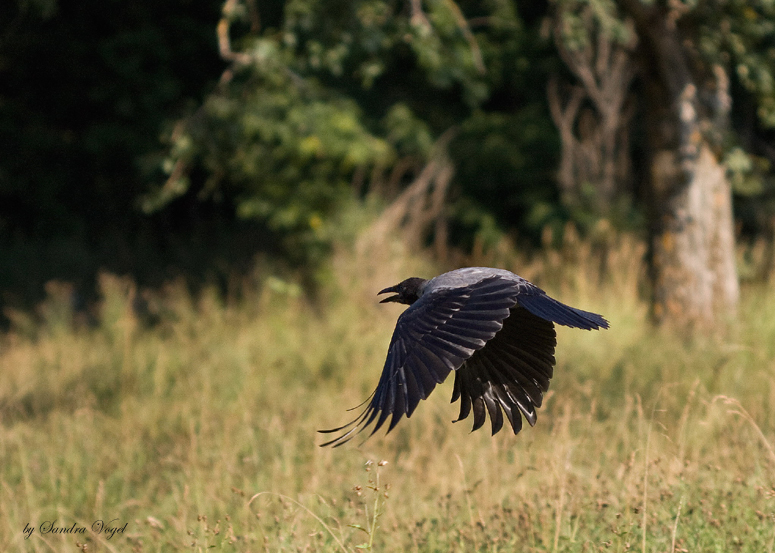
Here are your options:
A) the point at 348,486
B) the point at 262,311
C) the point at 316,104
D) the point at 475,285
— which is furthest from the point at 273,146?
the point at 475,285

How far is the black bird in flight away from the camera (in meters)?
2.31

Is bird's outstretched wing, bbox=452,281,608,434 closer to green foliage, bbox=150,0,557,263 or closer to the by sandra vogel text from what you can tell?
the by sandra vogel text

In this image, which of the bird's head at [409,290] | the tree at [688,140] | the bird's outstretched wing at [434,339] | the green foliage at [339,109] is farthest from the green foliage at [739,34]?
the bird's outstretched wing at [434,339]

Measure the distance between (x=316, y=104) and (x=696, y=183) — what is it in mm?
3374

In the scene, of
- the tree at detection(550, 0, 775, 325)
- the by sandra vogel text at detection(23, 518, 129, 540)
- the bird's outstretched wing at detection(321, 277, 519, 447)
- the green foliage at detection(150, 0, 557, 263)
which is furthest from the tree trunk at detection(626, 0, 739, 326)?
the by sandra vogel text at detection(23, 518, 129, 540)

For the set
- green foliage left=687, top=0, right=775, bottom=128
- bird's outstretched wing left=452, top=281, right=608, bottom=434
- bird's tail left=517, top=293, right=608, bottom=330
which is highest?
green foliage left=687, top=0, right=775, bottom=128

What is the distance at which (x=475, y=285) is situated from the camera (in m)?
2.79

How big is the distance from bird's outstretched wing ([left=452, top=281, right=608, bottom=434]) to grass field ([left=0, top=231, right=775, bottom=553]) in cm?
17

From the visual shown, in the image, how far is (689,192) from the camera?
5.94m

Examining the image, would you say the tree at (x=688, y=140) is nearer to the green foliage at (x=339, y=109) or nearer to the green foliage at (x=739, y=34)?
the green foliage at (x=739, y=34)

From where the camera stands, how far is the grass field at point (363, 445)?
110 inches

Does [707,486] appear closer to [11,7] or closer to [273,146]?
[273,146]

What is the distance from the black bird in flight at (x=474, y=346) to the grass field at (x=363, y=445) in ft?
0.77

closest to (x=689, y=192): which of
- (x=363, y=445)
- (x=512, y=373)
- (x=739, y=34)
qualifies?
(x=739, y=34)
